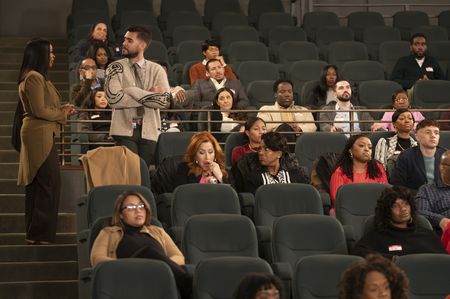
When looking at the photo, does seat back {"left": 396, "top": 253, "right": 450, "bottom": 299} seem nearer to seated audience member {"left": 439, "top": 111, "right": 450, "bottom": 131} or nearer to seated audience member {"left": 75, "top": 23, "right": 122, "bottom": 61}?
seated audience member {"left": 439, "top": 111, "right": 450, "bottom": 131}

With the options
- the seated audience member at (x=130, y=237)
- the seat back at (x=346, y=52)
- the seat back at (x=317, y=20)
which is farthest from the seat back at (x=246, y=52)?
the seated audience member at (x=130, y=237)

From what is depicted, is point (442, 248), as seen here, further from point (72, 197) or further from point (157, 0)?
point (157, 0)

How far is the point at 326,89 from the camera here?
11.3 m

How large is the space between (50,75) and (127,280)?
21.8ft

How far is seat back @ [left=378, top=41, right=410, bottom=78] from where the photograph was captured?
13.0m

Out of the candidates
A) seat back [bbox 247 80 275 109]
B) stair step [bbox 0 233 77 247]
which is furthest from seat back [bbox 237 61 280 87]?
stair step [bbox 0 233 77 247]

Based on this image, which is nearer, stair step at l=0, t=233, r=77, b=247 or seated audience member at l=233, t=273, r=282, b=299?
seated audience member at l=233, t=273, r=282, b=299

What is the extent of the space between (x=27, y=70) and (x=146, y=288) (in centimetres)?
248

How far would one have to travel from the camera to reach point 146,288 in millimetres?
6832

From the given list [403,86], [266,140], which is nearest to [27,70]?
[266,140]

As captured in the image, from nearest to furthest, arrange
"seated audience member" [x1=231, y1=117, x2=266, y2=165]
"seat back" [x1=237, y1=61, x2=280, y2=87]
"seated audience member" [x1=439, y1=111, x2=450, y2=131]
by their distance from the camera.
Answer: "seated audience member" [x1=231, y1=117, x2=266, y2=165], "seated audience member" [x1=439, y1=111, x2=450, y2=131], "seat back" [x1=237, y1=61, x2=280, y2=87]

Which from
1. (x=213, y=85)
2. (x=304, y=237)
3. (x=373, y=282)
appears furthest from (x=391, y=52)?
(x=373, y=282)

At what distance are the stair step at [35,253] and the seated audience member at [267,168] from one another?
127 centimetres

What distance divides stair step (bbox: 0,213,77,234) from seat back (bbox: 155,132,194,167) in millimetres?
742
